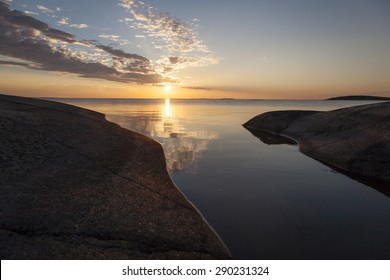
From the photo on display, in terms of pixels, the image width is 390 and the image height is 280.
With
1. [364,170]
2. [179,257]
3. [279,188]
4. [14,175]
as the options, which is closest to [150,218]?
[179,257]

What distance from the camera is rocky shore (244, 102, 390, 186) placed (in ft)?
51.1

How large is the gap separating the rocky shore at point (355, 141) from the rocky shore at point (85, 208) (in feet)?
38.8

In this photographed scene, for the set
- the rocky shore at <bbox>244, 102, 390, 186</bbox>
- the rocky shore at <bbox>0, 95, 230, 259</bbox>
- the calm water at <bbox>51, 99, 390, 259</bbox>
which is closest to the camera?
the rocky shore at <bbox>0, 95, 230, 259</bbox>

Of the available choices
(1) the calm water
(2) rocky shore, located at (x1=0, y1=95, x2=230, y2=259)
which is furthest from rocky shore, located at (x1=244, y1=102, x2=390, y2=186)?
(2) rocky shore, located at (x1=0, y1=95, x2=230, y2=259)

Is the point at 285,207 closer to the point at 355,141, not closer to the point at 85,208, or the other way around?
the point at 85,208

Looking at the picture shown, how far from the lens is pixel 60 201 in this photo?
8.24 metres

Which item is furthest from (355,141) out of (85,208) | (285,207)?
(85,208)

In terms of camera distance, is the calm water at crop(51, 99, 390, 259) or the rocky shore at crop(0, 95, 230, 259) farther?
the calm water at crop(51, 99, 390, 259)

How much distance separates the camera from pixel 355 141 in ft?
59.7

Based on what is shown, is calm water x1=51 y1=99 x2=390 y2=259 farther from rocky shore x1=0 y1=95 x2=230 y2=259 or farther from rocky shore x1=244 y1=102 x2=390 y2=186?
rocky shore x1=244 y1=102 x2=390 y2=186

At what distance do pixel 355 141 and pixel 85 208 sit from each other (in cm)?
1797

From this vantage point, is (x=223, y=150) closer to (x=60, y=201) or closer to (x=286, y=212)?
(x=286, y=212)

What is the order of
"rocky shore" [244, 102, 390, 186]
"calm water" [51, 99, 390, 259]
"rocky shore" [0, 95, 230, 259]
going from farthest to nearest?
"rocky shore" [244, 102, 390, 186], "calm water" [51, 99, 390, 259], "rocky shore" [0, 95, 230, 259]

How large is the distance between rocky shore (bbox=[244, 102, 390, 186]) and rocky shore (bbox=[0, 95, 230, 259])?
465 inches
